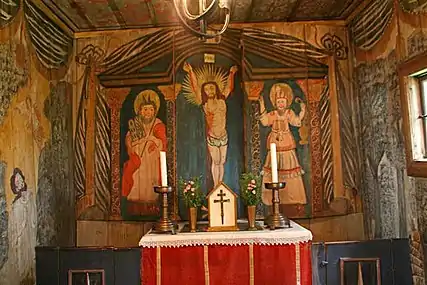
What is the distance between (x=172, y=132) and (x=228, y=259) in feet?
4.51

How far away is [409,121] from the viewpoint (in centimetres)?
280

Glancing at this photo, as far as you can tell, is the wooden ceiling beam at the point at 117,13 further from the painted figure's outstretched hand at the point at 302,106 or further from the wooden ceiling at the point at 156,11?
the painted figure's outstretched hand at the point at 302,106

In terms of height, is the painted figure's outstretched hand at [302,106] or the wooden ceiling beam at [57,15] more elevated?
the wooden ceiling beam at [57,15]

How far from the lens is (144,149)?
3744 millimetres

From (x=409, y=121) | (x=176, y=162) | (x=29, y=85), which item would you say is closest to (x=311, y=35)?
(x=409, y=121)

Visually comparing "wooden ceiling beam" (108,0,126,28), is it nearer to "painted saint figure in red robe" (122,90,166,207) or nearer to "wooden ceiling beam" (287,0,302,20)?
"painted saint figure in red robe" (122,90,166,207)

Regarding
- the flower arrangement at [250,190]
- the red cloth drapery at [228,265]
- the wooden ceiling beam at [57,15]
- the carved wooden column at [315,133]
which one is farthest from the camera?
the carved wooden column at [315,133]

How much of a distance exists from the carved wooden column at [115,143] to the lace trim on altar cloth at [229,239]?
98 cm

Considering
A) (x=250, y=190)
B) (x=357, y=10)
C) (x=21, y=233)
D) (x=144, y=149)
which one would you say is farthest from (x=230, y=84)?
(x=21, y=233)

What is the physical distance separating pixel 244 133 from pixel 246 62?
0.67 metres

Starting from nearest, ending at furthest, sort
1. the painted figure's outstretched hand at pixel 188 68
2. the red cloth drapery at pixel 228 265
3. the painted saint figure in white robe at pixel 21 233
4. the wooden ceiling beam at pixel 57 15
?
the painted saint figure in white robe at pixel 21 233 < the red cloth drapery at pixel 228 265 < the wooden ceiling beam at pixel 57 15 < the painted figure's outstretched hand at pixel 188 68

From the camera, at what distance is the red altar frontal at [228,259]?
9.14ft

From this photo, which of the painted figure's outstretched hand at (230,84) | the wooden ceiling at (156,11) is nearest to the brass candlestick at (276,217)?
A: the painted figure's outstretched hand at (230,84)

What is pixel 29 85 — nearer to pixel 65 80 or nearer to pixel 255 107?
pixel 65 80
